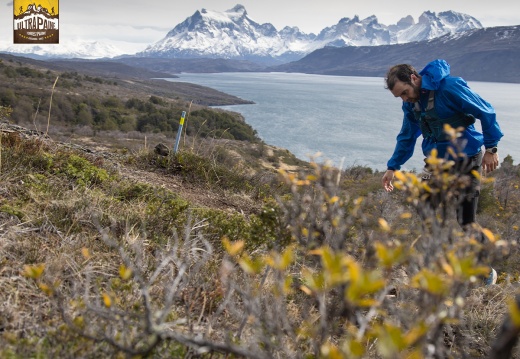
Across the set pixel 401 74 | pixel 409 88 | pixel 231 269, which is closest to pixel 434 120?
pixel 409 88

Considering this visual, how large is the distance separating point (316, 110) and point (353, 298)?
72.0m

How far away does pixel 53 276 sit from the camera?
201cm

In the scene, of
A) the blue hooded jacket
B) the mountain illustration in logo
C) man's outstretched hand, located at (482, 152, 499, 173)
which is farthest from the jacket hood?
the mountain illustration in logo

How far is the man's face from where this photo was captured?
3047 millimetres

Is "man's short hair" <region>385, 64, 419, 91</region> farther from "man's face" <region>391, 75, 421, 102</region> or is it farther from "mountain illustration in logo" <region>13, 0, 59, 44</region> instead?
"mountain illustration in logo" <region>13, 0, 59, 44</region>

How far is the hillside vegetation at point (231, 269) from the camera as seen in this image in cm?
95

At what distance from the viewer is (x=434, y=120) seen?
308cm

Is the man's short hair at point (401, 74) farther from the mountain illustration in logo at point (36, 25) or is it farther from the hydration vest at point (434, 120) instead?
the mountain illustration in logo at point (36, 25)

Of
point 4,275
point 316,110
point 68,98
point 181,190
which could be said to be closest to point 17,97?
point 68,98

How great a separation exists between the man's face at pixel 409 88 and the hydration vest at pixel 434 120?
9 centimetres

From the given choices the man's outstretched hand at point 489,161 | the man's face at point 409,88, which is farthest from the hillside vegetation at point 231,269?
the man's face at point 409,88

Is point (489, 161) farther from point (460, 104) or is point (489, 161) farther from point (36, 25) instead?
point (36, 25)

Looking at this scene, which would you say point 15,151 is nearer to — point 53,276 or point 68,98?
point 53,276

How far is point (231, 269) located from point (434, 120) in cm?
243
